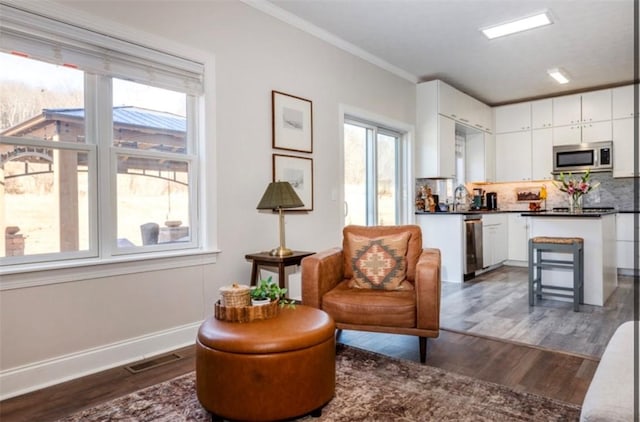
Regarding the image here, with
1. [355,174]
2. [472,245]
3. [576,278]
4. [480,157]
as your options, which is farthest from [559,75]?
[355,174]

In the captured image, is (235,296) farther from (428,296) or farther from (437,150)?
(437,150)

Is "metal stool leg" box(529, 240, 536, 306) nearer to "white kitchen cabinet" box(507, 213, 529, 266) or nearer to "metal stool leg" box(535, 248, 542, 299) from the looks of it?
"metal stool leg" box(535, 248, 542, 299)

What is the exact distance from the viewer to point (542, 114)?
656 centimetres

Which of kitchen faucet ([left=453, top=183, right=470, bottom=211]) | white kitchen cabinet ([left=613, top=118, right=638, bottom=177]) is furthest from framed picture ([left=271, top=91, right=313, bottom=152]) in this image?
white kitchen cabinet ([left=613, top=118, right=638, bottom=177])

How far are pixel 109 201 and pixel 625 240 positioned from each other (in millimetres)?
6495

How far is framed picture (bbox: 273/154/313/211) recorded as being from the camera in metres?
3.60

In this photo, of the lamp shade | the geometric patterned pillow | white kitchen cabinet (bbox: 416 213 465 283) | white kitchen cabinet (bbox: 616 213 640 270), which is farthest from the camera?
white kitchen cabinet (bbox: 616 213 640 270)

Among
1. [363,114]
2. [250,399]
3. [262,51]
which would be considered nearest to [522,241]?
[363,114]

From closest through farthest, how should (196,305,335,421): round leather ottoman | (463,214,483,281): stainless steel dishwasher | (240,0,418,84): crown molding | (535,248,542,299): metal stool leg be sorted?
(196,305,335,421): round leather ottoman, (240,0,418,84): crown molding, (535,248,542,299): metal stool leg, (463,214,483,281): stainless steel dishwasher

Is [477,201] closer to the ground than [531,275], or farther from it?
farther from it

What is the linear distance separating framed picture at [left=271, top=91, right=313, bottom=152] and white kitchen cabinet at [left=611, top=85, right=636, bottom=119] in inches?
193

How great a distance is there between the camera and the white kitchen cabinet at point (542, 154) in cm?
652

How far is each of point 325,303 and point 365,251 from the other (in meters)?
0.50

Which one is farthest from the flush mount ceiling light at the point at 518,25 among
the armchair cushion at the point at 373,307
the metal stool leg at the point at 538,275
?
the armchair cushion at the point at 373,307
